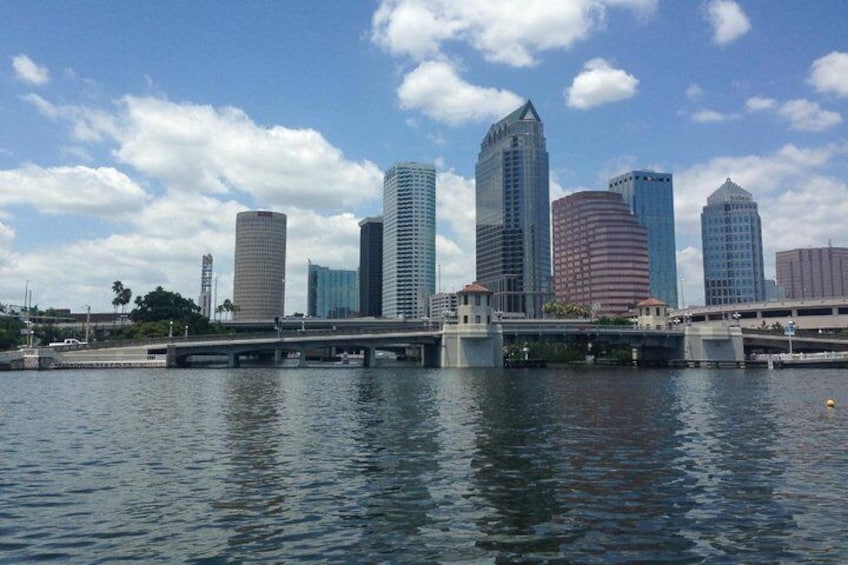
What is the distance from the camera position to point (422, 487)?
80.6ft

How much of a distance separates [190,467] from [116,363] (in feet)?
403

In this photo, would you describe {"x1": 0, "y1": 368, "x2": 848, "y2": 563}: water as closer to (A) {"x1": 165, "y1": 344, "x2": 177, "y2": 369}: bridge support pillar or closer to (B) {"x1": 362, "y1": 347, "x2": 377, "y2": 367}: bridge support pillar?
(A) {"x1": 165, "y1": 344, "x2": 177, "y2": 369}: bridge support pillar

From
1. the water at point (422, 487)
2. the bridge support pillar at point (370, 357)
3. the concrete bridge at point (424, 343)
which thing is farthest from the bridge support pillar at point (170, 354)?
the water at point (422, 487)

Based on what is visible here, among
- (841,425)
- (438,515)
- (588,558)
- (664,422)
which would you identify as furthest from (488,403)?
(588,558)

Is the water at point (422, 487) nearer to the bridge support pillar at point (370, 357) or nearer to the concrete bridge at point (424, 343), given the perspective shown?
the concrete bridge at point (424, 343)

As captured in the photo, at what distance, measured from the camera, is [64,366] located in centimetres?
13862

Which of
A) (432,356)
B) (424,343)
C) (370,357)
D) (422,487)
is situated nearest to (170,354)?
(370,357)

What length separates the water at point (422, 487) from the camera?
1747 centimetres

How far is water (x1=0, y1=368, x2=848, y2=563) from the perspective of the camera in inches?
688

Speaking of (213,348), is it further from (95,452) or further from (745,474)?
(745,474)

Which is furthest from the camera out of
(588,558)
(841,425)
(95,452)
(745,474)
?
(841,425)

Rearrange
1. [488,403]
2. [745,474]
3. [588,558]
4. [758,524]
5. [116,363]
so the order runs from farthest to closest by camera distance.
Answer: [116,363] → [488,403] → [745,474] → [758,524] → [588,558]

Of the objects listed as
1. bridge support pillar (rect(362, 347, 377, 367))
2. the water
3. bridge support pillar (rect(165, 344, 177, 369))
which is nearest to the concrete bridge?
bridge support pillar (rect(165, 344, 177, 369))

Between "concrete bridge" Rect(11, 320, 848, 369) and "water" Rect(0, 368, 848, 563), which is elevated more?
"concrete bridge" Rect(11, 320, 848, 369)
